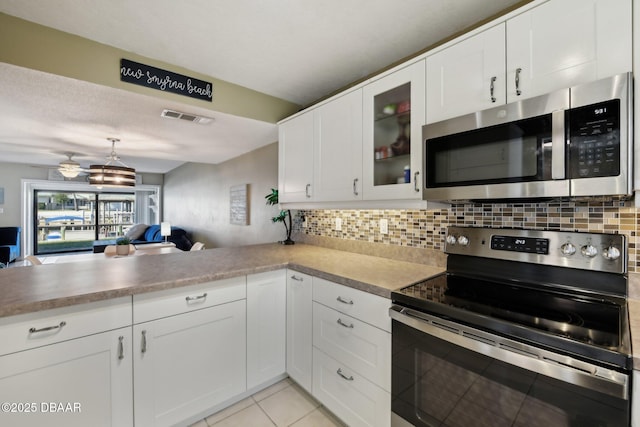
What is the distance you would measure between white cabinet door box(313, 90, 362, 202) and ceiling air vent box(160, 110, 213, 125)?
1.02 metres

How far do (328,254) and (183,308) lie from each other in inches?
42.3

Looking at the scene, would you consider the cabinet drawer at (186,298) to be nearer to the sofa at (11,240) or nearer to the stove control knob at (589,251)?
the stove control knob at (589,251)

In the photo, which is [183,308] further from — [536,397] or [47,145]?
[47,145]

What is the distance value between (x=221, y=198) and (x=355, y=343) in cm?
402

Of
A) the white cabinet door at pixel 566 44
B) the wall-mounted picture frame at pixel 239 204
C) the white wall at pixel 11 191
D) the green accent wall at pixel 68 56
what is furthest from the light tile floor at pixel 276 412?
the white wall at pixel 11 191

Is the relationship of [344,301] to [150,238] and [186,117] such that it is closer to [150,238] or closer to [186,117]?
[186,117]

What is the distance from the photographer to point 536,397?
2.83 ft

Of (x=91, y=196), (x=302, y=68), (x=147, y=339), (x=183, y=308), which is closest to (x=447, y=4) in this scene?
(x=302, y=68)

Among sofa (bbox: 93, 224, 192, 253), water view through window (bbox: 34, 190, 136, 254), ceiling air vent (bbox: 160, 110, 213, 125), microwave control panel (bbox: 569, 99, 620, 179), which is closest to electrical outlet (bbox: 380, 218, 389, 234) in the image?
microwave control panel (bbox: 569, 99, 620, 179)

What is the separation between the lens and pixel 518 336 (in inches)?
35.3

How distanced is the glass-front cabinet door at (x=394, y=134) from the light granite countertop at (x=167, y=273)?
46cm

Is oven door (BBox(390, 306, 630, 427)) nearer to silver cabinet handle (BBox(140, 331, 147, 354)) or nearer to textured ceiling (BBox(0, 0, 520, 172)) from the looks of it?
silver cabinet handle (BBox(140, 331, 147, 354))

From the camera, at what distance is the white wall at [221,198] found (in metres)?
3.48

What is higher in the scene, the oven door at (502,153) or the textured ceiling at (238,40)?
the textured ceiling at (238,40)
